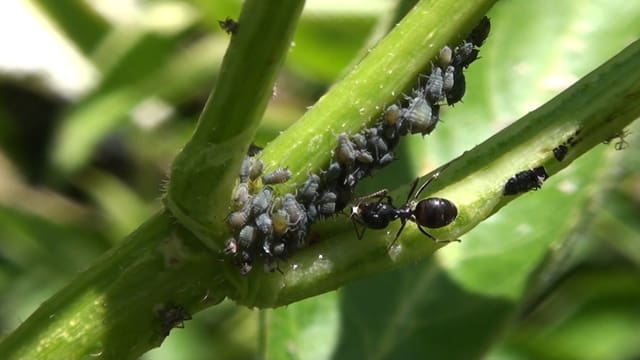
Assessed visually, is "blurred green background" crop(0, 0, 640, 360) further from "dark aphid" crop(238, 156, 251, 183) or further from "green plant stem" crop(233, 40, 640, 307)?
"dark aphid" crop(238, 156, 251, 183)

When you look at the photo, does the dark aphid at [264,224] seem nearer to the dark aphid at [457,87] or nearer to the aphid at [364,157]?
the aphid at [364,157]

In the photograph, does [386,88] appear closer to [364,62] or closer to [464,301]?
[364,62]

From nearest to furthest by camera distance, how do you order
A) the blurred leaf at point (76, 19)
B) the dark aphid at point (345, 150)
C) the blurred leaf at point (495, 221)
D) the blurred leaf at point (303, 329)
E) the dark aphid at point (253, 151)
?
the dark aphid at point (345, 150) → the dark aphid at point (253, 151) → the blurred leaf at point (303, 329) → the blurred leaf at point (495, 221) → the blurred leaf at point (76, 19)

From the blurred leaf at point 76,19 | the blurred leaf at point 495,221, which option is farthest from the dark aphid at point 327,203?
the blurred leaf at point 76,19

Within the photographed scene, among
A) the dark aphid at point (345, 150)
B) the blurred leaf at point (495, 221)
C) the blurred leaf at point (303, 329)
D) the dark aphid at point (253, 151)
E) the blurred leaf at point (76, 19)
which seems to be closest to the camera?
the dark aphid at point (345, 150)

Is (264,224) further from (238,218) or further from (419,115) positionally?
(419,115)

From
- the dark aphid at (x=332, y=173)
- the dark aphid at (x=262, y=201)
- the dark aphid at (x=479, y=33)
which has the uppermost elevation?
the dark aphid at (x=479, y=33)

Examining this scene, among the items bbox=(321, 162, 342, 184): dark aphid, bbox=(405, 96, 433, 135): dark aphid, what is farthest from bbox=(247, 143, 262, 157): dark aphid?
bbox=(405, 96, 433, 135): dark aphid

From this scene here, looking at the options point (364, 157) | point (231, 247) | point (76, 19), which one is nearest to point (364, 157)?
point (364, 157)
